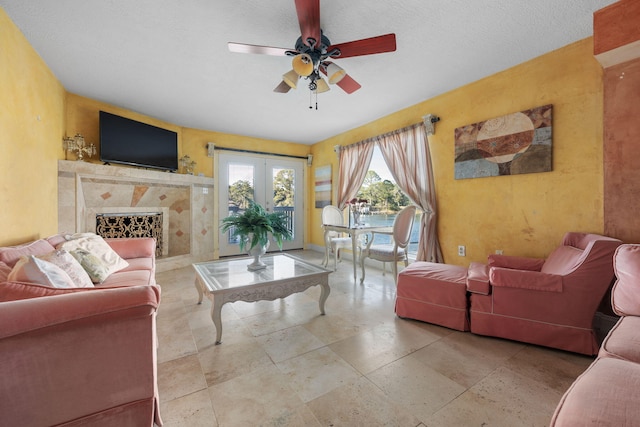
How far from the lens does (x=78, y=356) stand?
2.94ft

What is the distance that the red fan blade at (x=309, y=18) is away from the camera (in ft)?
5.06

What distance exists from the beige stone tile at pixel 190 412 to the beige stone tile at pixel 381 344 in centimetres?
87

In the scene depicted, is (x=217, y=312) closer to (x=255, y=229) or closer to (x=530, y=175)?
(x=255, y=229)

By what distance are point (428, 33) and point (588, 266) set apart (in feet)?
6.87

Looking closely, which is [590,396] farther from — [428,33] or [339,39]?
[339,39]

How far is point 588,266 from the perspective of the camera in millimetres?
1657

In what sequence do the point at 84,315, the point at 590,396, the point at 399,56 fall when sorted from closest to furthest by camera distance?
the point at 590,396
the point at 84,315
the point at 399,56

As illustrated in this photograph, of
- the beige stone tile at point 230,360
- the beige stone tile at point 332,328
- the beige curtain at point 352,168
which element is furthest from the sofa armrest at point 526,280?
the beige curtain at point 352,168

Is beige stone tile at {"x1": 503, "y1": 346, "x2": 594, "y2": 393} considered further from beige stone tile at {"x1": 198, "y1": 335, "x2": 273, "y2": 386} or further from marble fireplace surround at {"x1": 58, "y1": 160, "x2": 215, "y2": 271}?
marble fireplace surround at {"x1": 58, "y1": 160, "x2": 215, "y2": 271}

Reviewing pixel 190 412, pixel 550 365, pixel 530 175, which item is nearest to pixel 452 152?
pixel 530 175

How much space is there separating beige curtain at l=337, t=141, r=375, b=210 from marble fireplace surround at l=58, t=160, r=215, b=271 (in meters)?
2.53

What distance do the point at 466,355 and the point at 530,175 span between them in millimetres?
1931

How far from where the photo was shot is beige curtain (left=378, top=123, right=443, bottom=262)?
131 inches

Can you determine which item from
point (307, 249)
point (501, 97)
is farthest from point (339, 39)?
point (307, 249)
